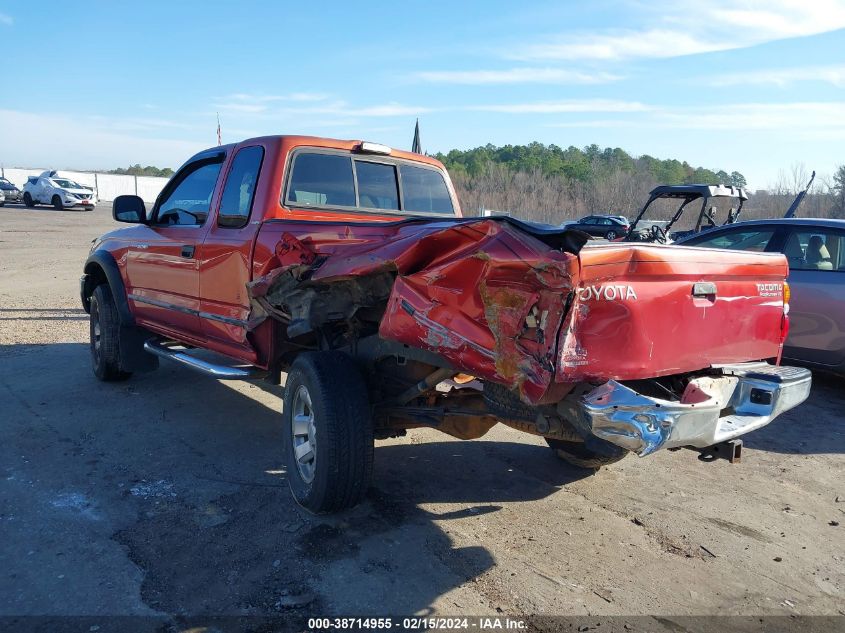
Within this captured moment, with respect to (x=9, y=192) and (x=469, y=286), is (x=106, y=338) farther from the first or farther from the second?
(x=9, y=192)

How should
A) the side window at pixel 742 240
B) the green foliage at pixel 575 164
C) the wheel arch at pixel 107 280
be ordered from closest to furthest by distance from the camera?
the wheel arch at pixel 107 280 < the side window at pixel 742 240 < the green foliage at pixel 575 164

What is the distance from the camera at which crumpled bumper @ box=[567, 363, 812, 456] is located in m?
2.60

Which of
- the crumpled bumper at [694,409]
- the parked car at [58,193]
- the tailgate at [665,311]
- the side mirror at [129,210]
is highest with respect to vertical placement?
the parked car at [58,193]

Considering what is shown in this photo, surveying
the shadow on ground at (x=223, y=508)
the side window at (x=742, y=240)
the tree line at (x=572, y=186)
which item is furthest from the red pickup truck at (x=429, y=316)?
the tree line at (x=572, y=186)

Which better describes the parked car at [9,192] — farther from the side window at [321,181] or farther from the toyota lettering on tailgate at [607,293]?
the toyota lettering on tailgate at [607,293]

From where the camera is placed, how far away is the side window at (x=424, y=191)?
5.40 meters

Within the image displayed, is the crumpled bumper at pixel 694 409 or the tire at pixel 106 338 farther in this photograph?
the tire at pixel 106 338

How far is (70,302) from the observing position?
34.5 ft

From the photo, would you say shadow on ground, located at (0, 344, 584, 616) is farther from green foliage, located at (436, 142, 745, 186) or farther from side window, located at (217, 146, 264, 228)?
green foliage, located at (436, 142, 745, 186)

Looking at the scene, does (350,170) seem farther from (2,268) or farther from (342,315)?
(2,268)

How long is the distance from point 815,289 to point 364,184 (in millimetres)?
4388

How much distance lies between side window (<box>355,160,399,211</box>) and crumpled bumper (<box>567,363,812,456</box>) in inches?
111

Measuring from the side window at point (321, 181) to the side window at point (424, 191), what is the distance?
0.56 meters

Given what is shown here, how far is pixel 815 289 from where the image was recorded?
247 inches
